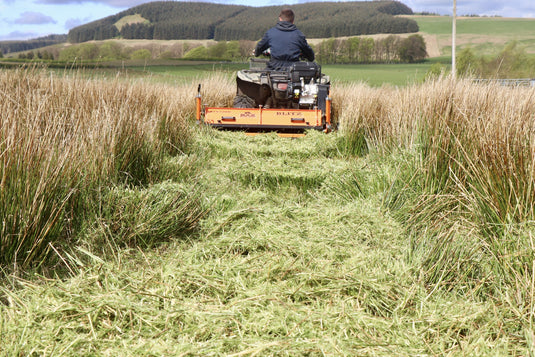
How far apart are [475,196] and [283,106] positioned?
4.42 m

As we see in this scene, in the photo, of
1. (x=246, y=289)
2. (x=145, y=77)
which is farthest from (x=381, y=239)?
(x=145, y=77)

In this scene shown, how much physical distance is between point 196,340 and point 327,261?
2.69 ft

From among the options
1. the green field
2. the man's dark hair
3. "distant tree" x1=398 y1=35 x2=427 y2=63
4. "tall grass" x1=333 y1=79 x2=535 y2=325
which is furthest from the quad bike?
"distant tree" x1=398 y1=35 x2=427 y2=63

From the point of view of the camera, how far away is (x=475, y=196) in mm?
2666

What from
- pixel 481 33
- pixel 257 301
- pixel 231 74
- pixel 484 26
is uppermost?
pixel 484 26

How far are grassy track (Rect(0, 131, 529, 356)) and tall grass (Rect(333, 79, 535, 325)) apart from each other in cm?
15

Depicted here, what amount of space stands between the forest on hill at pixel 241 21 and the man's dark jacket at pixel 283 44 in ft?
260

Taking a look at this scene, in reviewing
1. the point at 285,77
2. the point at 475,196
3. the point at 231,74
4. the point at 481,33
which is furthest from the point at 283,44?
the point at 481,33

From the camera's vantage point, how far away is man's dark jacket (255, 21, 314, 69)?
21.7 feet

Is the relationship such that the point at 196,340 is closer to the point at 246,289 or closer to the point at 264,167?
the point at 246,289

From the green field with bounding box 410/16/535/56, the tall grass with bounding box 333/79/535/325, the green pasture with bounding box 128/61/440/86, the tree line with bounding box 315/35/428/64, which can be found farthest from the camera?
the green field with bounding box 410/16/535/56

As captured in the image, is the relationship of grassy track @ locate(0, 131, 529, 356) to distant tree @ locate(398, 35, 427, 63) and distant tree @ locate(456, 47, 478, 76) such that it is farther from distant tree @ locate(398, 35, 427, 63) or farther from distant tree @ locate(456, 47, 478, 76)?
distant tree @ locate(398, 35, 427, 63)

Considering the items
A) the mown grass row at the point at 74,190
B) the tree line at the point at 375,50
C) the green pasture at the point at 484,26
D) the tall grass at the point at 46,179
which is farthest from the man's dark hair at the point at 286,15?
the green pasture at the point at 484,26

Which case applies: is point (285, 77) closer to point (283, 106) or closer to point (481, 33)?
point (283, 106)
